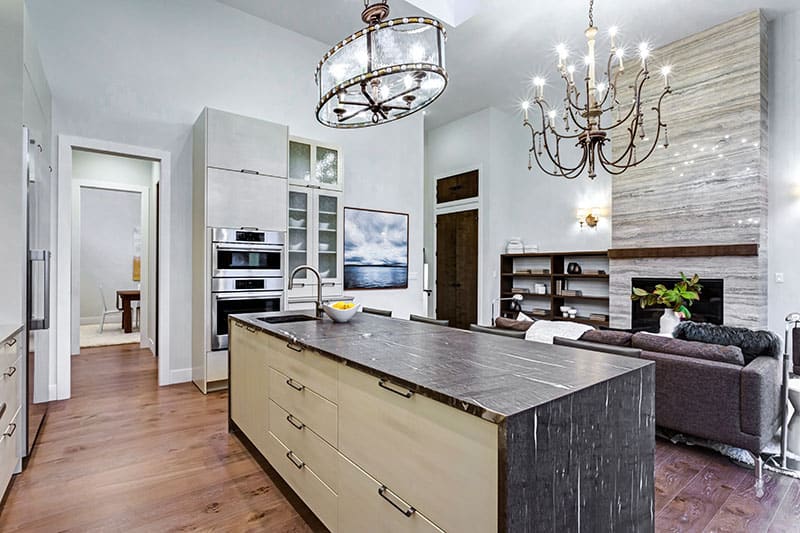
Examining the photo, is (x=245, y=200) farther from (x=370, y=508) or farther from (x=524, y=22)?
(x=524, y=22)

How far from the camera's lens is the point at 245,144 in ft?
13.1

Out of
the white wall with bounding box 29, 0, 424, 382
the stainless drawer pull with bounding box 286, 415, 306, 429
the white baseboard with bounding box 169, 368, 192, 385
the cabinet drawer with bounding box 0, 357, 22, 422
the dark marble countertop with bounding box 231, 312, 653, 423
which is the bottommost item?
the white baseboard with bounding box 169, 368, 192, 385

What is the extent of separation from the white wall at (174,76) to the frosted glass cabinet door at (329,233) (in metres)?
0.51

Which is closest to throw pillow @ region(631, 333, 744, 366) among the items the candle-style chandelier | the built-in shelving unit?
the candle-style chandelier

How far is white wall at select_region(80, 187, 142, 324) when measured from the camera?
26.5 feet

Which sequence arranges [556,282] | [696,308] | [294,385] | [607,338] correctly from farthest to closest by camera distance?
[556,282] → [696,308] → [607,338] → [294,385]

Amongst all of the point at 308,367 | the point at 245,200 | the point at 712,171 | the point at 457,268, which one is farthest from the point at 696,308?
the point at 245,200

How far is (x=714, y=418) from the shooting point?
2414 millimetres

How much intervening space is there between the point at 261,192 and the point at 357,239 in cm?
160

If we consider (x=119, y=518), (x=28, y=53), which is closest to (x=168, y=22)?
(x=28, y=53)

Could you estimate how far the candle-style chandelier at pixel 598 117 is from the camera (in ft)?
10.6

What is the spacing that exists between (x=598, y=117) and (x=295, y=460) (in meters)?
3.53

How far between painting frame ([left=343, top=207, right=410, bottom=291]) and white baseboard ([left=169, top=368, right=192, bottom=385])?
2.01 m

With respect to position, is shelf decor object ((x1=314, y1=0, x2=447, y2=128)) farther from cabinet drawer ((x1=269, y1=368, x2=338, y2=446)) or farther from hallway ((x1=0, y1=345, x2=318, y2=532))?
hallway ((x1=0, y1=345, x2=318, y2=532))
